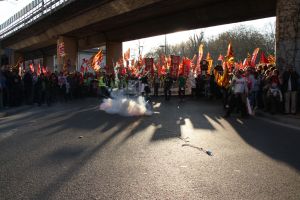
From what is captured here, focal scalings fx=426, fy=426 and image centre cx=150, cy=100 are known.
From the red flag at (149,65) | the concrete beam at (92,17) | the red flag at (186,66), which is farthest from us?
the red flag at (149,65)

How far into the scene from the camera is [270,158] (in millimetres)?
7836

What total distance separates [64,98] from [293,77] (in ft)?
47.2

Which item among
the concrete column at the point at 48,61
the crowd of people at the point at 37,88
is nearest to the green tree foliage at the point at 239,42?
the concrete column at the point at 48,61

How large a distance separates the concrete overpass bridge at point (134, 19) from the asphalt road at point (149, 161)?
6013mm

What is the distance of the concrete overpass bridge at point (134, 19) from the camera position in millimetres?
17016

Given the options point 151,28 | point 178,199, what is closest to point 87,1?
point 151,28

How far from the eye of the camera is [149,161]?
7531 mm

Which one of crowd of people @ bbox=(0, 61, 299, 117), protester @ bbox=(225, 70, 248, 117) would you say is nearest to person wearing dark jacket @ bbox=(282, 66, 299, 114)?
crowd of people @ bbox=(0, 61, 299, 117)

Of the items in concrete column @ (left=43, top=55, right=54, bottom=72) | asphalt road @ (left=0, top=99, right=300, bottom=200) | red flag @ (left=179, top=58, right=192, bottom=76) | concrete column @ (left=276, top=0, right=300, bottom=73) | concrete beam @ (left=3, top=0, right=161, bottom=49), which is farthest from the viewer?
concrete column @ (left=43, top=55, right=54, bottom=72)

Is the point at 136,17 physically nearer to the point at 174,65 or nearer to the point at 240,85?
the point at 174,65

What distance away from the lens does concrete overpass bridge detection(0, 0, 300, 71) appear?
1702cm

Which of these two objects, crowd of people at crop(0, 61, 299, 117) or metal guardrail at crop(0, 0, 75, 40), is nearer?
crowd of people at crop(0, 61, 299, 117)

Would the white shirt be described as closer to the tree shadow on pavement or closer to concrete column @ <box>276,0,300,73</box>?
the tree shadow on pavement

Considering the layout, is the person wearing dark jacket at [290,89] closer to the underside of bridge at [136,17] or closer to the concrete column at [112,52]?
the underside of bridge at [136,17]
